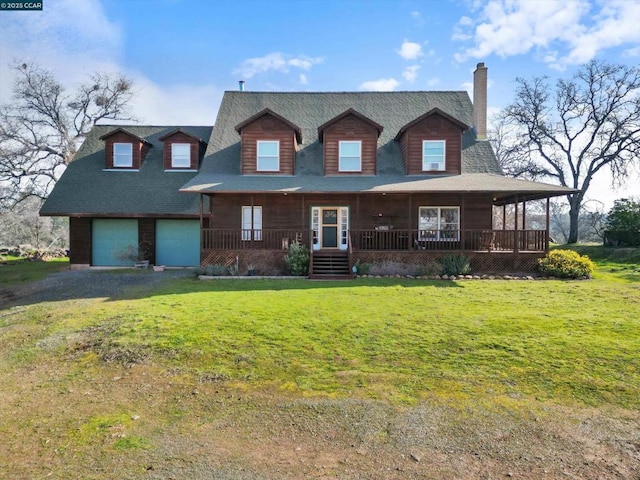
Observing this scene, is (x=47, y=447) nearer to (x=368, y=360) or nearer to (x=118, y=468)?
(x=118, y=468)

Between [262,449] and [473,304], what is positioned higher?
[473,304]

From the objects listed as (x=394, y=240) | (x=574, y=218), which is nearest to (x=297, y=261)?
(x=394, y=240)

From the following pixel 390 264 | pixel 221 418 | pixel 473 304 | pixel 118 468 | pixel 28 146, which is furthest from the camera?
pixel 28 146

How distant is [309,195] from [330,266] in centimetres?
411

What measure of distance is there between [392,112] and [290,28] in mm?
7991

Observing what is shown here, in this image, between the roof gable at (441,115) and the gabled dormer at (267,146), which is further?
the gabled dormer at (267,146)

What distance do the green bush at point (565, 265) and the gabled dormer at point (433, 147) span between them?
18.4ft

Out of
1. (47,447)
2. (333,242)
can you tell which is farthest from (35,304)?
(333,242)

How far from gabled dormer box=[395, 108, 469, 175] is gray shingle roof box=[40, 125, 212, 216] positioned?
10872mm

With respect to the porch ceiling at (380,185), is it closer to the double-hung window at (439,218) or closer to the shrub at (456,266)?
the double-hung window at (439,218)

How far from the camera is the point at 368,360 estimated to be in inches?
251

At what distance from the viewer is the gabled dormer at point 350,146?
17.7m

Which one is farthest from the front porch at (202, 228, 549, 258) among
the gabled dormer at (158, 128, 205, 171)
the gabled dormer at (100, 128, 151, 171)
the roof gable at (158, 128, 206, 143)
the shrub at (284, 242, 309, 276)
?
the gabled dormer at (100, 128, 151, 171)

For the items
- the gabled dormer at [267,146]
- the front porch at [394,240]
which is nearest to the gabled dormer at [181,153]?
the gabled dormer at [267,146]
